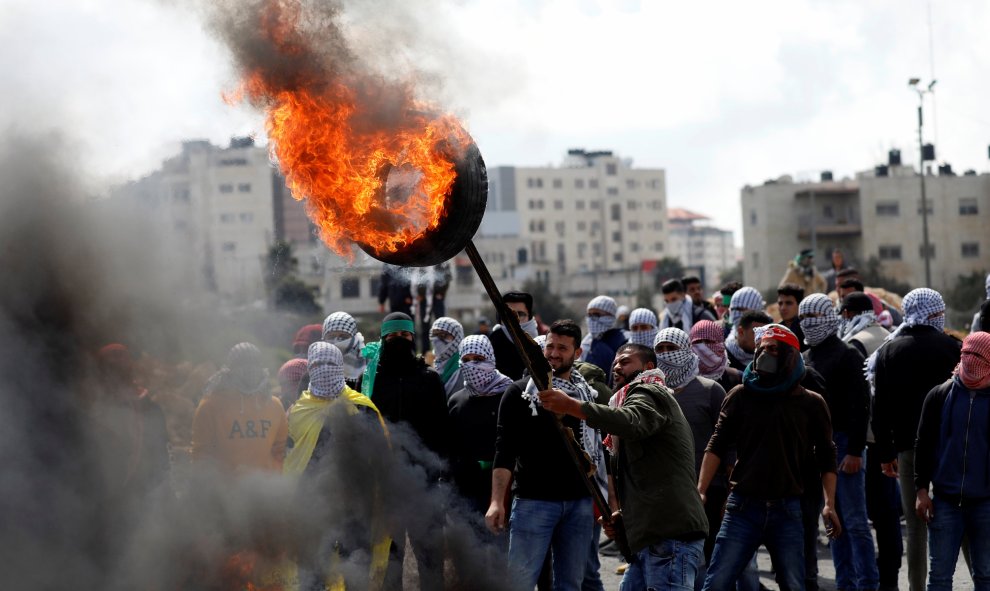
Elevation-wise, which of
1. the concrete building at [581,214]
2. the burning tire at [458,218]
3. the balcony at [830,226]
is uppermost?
the concrete building at [581,214]

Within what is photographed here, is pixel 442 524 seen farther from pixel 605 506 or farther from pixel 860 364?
pixel 860 364

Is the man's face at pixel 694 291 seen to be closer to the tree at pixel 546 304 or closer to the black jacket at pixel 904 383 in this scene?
the black jacket at pixel 904 383

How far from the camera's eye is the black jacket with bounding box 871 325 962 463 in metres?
8.67

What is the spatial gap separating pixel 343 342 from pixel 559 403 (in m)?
3.26

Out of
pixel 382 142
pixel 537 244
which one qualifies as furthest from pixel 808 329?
pixel 537 244

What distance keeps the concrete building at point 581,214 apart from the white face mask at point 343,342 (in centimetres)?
12666

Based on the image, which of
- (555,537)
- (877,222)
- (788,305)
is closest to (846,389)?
(788,305)

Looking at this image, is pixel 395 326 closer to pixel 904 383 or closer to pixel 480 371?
pixel 480 371

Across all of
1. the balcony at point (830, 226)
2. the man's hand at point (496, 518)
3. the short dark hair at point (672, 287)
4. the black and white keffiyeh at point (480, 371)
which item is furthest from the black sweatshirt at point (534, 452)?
the balcony at point (830, 226)

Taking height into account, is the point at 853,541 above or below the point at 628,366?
below

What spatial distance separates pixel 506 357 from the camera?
9789 mm

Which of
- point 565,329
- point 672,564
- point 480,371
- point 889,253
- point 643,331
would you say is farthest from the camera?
point 889,253

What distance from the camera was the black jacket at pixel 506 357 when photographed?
383 inches

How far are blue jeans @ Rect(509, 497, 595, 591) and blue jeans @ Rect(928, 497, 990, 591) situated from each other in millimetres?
2278
